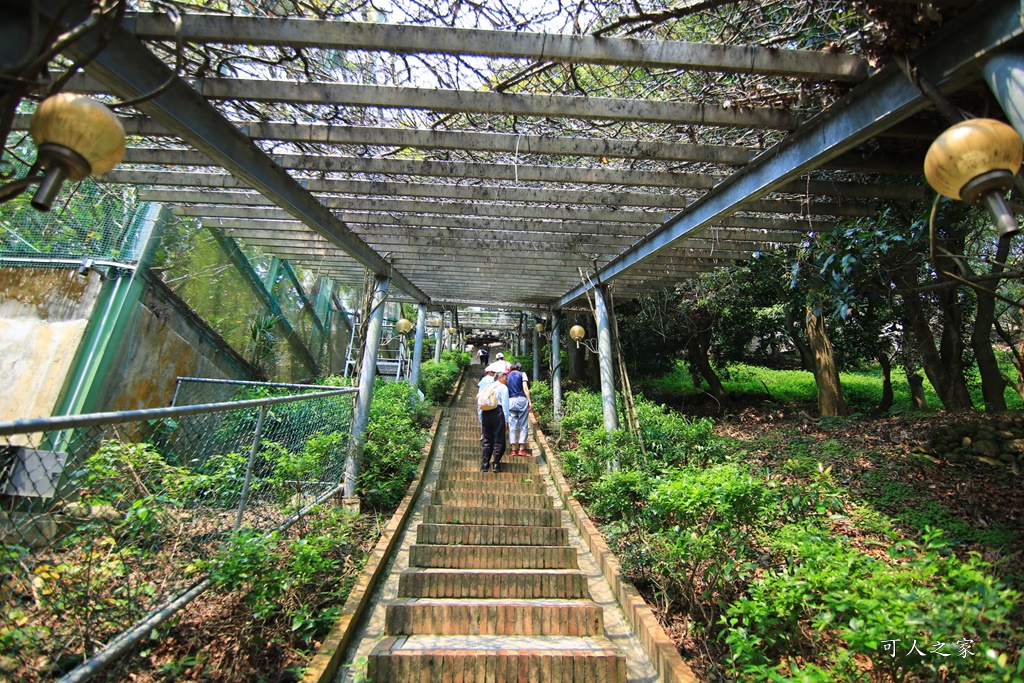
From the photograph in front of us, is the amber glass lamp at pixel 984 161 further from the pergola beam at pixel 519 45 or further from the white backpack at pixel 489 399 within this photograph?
the white backpack at pixel 489 399

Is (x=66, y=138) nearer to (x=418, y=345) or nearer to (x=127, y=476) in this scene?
(x=127, y=476)

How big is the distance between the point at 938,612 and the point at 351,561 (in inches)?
145

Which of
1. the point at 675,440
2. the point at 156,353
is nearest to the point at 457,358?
the point at 156,353

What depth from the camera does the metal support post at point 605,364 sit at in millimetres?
6730

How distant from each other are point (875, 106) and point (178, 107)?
12.8 ft

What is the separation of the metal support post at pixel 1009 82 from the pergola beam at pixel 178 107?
3.35m

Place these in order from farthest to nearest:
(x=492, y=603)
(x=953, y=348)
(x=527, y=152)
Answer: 1. (x=953, y=348)
2. (x=527, y=152)
3. (x=492, y=603)

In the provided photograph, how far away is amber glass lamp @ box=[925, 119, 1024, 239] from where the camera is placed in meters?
1.70

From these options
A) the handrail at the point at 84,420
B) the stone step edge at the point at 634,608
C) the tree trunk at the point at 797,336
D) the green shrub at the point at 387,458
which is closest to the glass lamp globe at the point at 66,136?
the handrail at the point at 84,420

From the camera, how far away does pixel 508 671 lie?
2822mm

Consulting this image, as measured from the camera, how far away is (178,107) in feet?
9.36

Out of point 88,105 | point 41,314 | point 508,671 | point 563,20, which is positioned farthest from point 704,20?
point 41,314

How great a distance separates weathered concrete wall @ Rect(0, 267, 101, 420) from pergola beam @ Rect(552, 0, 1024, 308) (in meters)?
6.82

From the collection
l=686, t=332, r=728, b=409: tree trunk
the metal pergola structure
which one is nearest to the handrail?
the metal pergola structure
